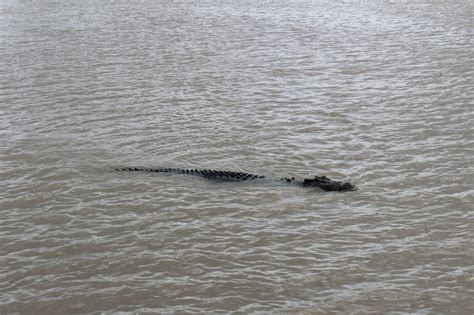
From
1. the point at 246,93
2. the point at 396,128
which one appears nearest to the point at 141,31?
the point at 246,93

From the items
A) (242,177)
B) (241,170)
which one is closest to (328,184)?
(242,177)

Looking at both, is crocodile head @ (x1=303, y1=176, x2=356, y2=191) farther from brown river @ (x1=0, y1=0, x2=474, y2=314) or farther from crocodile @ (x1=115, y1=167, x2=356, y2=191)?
brown river @ (x1=0, y1=0, x2=474, y2=314)

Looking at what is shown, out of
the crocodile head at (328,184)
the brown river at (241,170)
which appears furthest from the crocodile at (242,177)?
the brown river at (241,170)

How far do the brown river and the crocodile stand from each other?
0.13m

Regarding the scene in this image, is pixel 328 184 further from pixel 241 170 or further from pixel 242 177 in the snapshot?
pixel 241 170

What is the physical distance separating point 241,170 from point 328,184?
6.41ft

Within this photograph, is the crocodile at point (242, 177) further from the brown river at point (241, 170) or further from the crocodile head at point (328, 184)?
the brown river at point (241, 170)

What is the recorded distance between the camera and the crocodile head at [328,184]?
10094 millimetres

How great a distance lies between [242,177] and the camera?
10.7 metres

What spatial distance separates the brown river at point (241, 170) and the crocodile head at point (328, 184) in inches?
4.8

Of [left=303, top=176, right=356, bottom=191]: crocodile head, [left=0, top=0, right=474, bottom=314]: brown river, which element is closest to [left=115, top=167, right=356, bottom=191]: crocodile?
[left=303, top=176, right=356, bottom=191]: crocodile head

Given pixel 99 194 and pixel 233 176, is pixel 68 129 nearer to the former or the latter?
pixel 99 194

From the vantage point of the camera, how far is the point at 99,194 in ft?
34.5

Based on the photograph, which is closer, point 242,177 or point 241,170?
point 242,177
